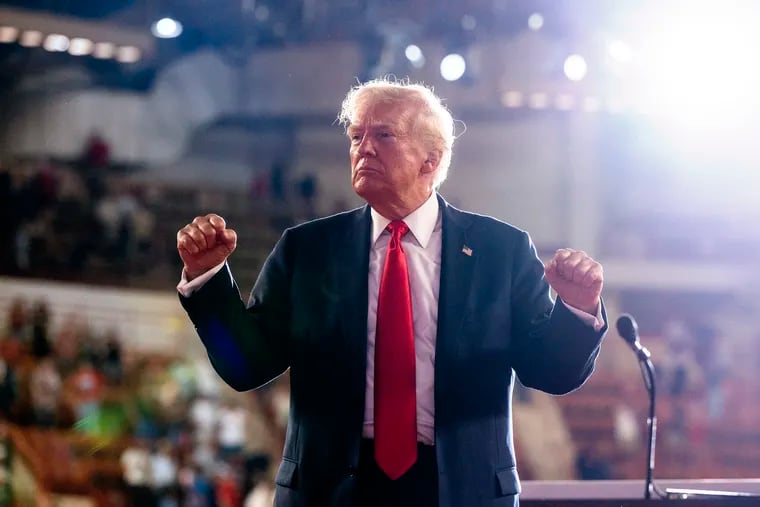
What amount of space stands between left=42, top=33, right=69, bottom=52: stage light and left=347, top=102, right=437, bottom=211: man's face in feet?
30.9

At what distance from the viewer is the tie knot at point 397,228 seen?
1.60m

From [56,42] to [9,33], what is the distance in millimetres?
485

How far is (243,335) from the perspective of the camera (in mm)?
1561

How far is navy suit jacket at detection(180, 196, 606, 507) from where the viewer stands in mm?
1506

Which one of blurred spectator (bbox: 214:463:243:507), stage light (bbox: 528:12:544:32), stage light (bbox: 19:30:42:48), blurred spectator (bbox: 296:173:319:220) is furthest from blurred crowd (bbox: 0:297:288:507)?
stage light (bbox: 528:12:544:32)

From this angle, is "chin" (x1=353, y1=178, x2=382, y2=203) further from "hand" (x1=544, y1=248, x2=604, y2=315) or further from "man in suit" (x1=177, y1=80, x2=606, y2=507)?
"hand" (x1=544, y1=248, x2=604, y2=315)

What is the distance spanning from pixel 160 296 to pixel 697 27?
5575mm

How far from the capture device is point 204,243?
1.50 metres

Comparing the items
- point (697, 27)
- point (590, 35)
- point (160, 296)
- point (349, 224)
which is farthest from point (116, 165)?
point (349, 224)

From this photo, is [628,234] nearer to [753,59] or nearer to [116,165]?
[753,59]

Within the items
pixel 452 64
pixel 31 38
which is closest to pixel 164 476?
pixel 452 64

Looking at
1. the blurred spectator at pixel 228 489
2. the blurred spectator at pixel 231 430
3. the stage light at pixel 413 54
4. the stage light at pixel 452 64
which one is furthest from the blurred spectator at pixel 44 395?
the stage light at pixel 452 64

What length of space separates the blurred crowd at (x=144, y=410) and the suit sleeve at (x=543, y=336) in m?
6.07

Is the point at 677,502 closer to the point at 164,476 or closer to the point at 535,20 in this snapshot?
the point at 164,476
